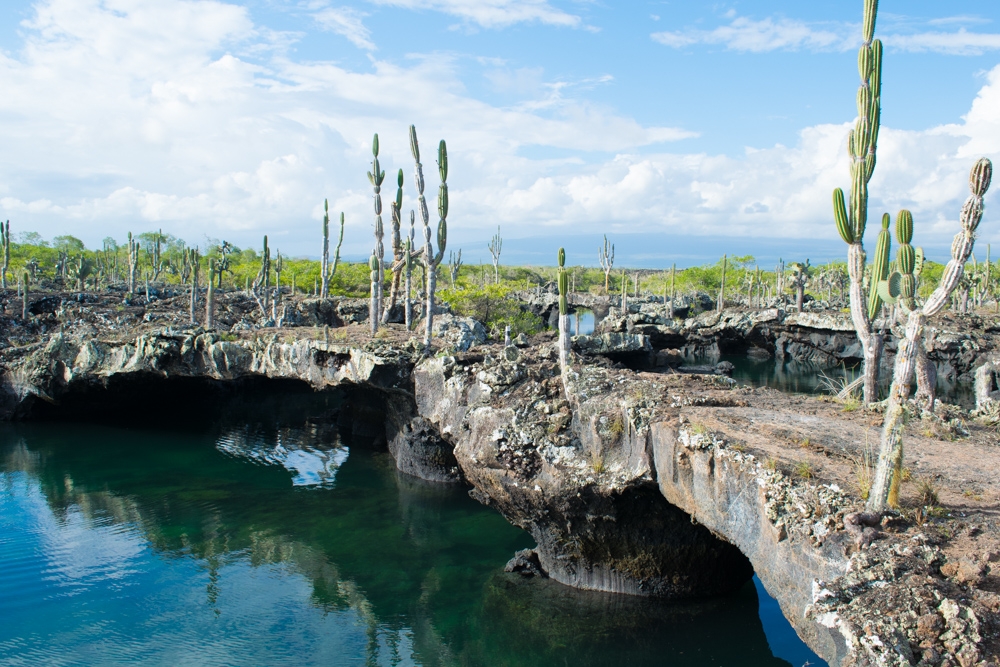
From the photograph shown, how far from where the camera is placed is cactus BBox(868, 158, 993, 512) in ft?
21.2

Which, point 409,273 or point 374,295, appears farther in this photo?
point 409,273

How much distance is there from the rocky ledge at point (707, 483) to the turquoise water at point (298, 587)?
114 centimetres

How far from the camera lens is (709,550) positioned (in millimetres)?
11344

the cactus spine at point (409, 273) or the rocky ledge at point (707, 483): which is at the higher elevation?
the cactus spine at point (409, 273)

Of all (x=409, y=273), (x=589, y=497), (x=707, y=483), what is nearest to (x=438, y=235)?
(x=409, y=273)

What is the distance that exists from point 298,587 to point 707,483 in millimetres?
8318

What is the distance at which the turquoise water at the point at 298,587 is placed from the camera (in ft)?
33.8

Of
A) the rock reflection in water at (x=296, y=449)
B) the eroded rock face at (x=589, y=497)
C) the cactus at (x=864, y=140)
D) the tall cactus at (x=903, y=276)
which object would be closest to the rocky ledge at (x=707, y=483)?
the eroded rock face at (x=589, y=497)

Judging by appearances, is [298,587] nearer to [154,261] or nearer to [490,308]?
[490,308]

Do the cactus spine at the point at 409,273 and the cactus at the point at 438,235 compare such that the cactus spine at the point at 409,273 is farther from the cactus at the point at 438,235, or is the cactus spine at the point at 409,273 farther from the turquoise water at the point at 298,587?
the turquoise water at the point at 298,587

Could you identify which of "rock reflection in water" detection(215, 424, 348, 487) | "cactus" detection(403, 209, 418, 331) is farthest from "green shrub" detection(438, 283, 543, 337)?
"rock reflection in water" detection(215, 424, 348, 487)

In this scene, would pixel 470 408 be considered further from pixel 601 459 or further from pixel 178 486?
pixel 178 486

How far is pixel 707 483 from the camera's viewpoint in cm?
845

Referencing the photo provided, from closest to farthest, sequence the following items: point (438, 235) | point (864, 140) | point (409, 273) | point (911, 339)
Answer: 1. point (911, 339)
2. point (864, 140)
3. point (438, 235)
4. point (409, 273)
